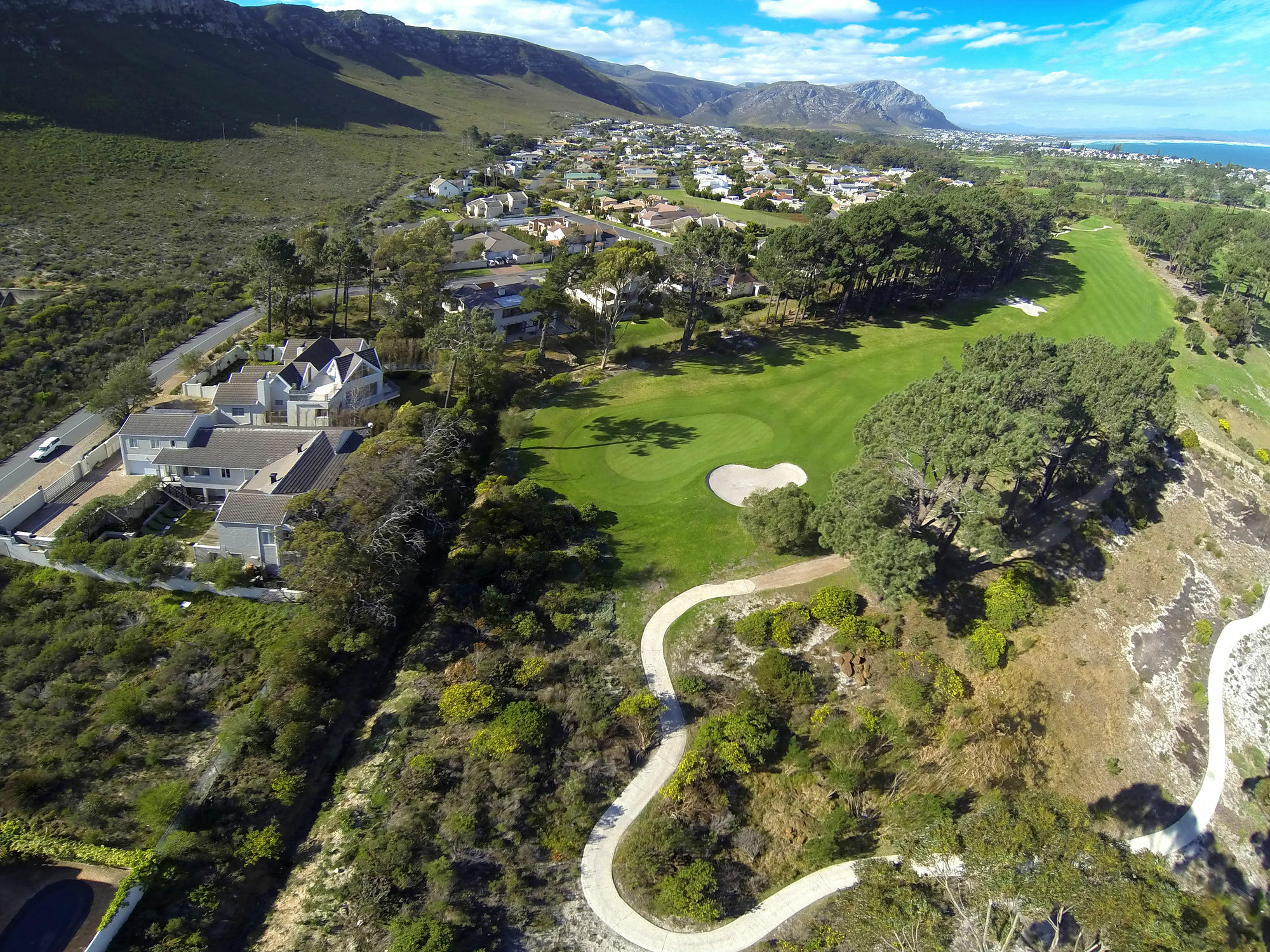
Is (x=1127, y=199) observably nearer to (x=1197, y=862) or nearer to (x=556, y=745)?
(x=1197, y=862)

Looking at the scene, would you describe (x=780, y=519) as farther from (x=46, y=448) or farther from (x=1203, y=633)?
(x=46, y=448)

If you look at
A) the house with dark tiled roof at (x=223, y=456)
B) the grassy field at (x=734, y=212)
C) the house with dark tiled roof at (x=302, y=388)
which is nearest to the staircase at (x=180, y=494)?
the house with dark tiled roof at (x=223, y=456)

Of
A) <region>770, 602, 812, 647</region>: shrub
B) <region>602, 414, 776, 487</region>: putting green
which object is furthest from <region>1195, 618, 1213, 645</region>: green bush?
<region>602, 414, 776, 487</region>: putting green

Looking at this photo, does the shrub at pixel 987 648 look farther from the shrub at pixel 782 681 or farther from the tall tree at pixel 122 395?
the tall tree at pixel 122 395

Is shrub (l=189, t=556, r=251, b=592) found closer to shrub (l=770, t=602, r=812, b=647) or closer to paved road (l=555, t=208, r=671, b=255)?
shrub (l=770, t=602, r=812, b=647)

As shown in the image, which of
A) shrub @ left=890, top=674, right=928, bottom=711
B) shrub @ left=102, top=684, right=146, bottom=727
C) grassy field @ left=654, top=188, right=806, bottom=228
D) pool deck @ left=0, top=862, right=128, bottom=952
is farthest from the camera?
grassy field @ left=654, top=188, right=806, bottom=228
